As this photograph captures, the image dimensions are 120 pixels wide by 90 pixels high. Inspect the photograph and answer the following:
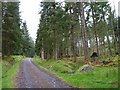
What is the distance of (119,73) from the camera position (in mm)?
15977

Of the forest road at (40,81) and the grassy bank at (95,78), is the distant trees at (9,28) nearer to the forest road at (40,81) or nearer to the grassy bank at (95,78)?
the forest road at (40,81)

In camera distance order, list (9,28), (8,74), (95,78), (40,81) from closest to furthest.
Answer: (40,81), (95,78), (8,74), (9,28)

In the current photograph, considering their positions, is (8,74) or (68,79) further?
(8,74)

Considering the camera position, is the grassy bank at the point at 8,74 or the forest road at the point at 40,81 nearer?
the forest road at the point at 40,81

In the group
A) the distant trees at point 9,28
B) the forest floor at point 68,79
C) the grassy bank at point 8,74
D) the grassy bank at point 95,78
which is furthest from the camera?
the distant trees at point 9,28

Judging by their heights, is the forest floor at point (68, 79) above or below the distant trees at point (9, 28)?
below

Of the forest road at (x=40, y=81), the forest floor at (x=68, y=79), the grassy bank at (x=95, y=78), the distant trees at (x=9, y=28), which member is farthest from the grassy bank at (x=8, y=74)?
the distant trees at (x=9, y=28)

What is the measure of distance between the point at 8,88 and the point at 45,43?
1281 inches

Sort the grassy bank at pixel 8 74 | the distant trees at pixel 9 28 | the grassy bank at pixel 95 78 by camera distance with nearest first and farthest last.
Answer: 1. the grassy bank at pixel 95 78
2. the grassy bank at pixel 8 74
3. the distant trees at pixel 9 28

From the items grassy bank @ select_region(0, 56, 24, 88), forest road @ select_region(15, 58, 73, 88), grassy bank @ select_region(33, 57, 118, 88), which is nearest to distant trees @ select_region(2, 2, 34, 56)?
grassy bank @ select_region(0, 56, 24, 88)

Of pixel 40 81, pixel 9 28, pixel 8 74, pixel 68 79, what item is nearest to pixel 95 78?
pixel 68 79

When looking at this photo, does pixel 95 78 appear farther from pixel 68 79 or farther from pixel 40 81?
pixel 40 81

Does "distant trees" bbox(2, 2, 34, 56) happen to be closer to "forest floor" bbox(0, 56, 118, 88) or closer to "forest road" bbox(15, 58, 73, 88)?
"forest floor" bbox(0, 56, 118, 88)

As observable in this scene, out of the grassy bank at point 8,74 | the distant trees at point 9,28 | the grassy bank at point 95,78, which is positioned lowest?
the grassy bank at point 8,74
